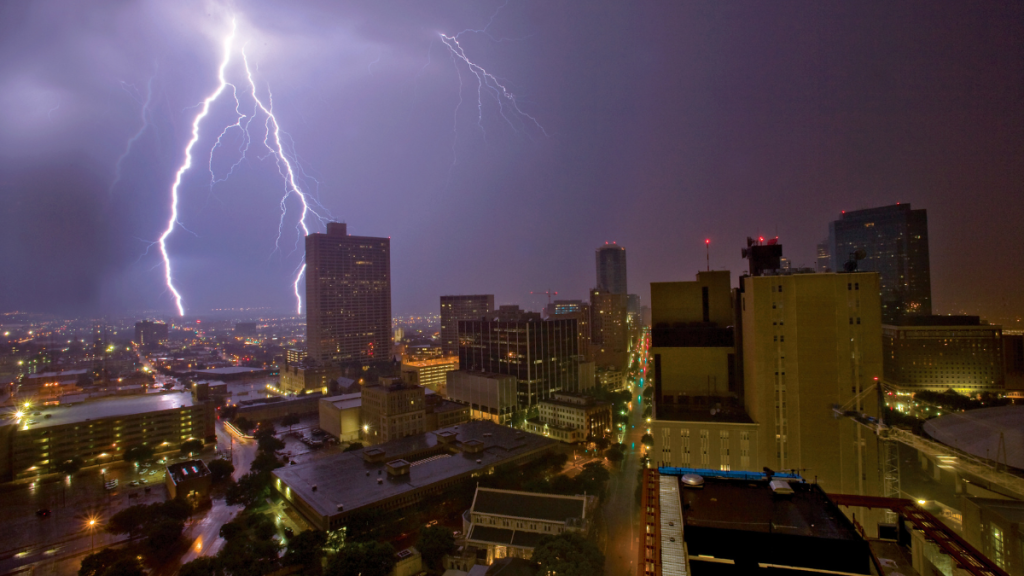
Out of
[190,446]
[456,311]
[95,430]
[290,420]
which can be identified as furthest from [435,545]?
[456,311]

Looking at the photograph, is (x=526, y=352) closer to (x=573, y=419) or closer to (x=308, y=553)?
(x=573, y=419)

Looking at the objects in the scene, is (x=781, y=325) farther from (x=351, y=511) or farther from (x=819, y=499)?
(x=351, y=511)

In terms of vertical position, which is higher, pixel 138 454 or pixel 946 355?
pixel 946 355

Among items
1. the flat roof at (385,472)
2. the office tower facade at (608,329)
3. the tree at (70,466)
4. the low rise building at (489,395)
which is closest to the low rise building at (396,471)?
the flat roof at (385,472)

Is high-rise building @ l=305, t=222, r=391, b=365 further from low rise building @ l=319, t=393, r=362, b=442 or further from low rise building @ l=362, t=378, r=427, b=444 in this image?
low rise building @ l=362, t=378, r=427, b=444

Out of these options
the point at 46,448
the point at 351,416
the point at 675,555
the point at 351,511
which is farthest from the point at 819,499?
the point at 46,448

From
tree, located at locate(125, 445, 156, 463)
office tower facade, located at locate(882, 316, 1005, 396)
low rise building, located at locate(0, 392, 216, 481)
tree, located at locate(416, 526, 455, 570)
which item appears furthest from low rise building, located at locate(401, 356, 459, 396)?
office tower facade, located at locate(882, 316, 1005, 396)
